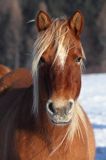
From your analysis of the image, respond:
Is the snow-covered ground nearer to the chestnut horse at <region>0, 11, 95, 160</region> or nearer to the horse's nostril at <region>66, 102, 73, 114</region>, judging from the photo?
the chestnut horse at <region>0, 11, 95, 160</region>

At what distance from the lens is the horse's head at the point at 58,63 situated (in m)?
3.77

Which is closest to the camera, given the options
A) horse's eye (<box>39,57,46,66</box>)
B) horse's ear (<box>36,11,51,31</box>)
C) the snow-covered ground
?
horse's eye (<box>39,57,46,66</box>)

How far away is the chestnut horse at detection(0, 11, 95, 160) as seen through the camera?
384cm

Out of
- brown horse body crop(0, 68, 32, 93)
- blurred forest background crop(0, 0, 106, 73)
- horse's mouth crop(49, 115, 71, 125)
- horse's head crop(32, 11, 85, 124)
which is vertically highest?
horse's head crop(32, 11, 85, 124)

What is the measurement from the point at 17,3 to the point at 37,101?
157 ft

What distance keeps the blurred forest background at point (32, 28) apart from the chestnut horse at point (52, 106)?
3227 cm

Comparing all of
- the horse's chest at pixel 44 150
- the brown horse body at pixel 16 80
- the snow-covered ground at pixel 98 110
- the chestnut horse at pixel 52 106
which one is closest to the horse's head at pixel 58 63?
the chestnut horse at pixel 52 106

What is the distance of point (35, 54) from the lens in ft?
13.2

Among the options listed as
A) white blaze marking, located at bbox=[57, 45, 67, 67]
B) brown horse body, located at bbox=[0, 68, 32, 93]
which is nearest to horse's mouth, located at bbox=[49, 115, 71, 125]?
white blaze marking, located at bbox=[57, 45, 67, 67]

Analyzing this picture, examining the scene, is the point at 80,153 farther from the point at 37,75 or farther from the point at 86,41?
the point at 86,41

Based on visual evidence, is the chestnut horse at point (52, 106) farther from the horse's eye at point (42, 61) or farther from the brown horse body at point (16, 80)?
the brown horse body at point (16, 80)

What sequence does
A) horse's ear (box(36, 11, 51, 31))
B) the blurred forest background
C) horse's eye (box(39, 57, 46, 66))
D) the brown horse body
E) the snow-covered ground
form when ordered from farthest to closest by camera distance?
1. the blurred forest background
2. the snow-covered ground
3. the brown horse body
4. horse's ear (box(36, 11, 51, 31))
5. horse's eye (box(39, 57, 46, 66))

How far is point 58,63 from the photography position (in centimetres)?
388

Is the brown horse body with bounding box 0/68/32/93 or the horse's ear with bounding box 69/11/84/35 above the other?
the horse's ear with bounding box 69/11/84/35
